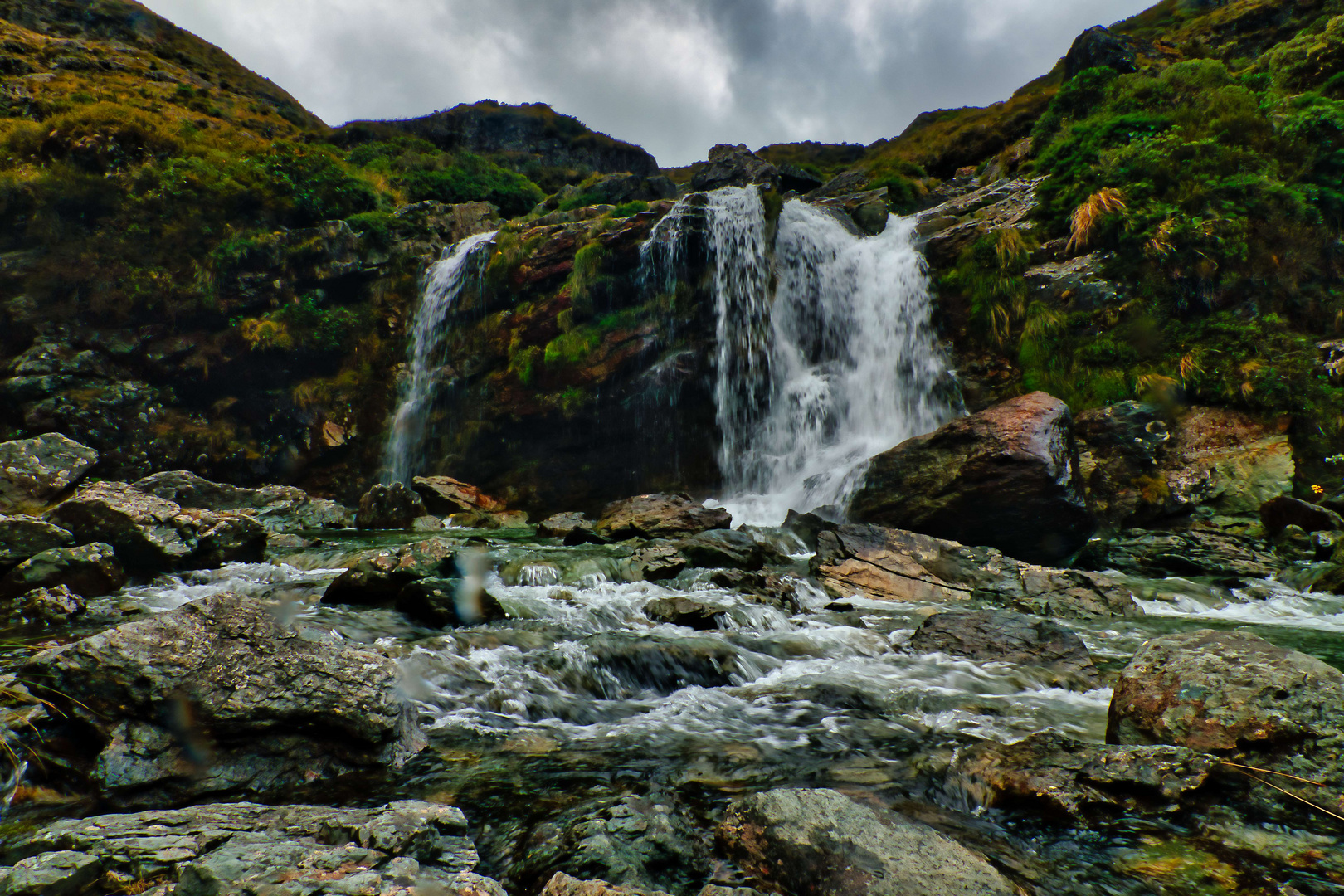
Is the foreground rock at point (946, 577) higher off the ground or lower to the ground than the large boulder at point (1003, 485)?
lower

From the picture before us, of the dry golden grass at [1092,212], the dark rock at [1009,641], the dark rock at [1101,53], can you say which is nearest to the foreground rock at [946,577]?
the dark rock at [1009,641]

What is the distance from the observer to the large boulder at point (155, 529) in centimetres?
745

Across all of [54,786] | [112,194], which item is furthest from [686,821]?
[112,194]

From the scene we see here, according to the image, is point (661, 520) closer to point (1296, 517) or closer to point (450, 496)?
point (450, 496)

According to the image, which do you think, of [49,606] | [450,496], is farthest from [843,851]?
[450,496]

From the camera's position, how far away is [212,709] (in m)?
2.72

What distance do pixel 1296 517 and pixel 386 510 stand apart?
17.2 meters

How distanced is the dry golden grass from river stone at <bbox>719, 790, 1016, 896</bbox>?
15472 millimetres

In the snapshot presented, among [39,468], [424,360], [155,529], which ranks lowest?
[155,529]

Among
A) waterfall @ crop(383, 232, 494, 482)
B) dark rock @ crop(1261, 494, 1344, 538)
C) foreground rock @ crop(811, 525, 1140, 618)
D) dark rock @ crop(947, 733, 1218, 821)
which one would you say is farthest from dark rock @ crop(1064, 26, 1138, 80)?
dark rock @ crop(947, 733, 1218, 821)

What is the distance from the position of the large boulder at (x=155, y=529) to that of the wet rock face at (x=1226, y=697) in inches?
397

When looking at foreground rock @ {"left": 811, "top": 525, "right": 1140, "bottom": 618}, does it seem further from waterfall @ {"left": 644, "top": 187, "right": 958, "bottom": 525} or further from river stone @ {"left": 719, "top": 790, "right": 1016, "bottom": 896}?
river stone @ {"left": 719, "top": 790, "right": 1016, "bottom": 896}

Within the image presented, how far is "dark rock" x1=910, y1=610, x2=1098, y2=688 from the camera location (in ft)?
15.9

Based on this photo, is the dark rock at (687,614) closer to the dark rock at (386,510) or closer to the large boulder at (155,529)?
the large boulder at (155,529)
